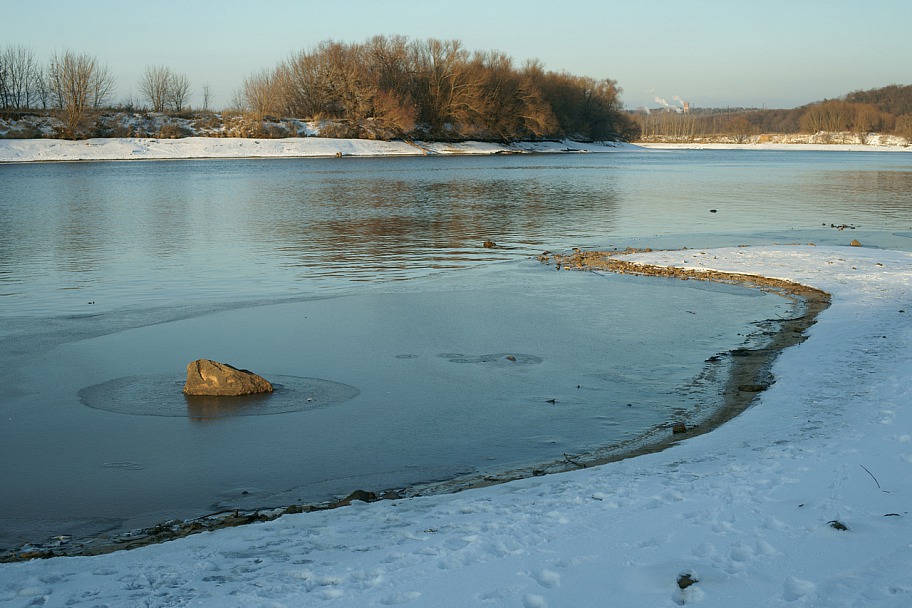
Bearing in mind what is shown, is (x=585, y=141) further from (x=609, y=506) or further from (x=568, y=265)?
(x=609, y=506)

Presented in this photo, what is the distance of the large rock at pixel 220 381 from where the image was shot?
8562 millimetres

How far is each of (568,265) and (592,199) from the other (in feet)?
65.5

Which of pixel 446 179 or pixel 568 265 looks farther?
pixel 446 179

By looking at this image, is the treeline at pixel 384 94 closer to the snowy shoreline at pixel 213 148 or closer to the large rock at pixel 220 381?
the snowy shoreline at pixel 213 148

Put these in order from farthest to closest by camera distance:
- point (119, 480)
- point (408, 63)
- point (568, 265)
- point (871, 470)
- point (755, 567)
→ point (408, 63) < point (568, 265) < point (119, 480) < point (871, 470) < point (755, 567)

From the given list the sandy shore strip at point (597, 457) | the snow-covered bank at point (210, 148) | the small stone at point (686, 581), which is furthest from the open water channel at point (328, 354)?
the snow-covered bank at point (210, 148)

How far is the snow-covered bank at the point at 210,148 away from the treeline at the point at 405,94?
4074mm

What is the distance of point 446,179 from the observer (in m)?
52.8

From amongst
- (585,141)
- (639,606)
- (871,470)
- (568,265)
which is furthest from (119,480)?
(585,141)

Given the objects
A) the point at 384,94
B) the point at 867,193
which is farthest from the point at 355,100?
the point at 867,193

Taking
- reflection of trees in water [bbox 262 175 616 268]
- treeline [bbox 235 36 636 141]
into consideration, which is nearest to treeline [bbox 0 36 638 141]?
treeline [bbox 235 36 636 141]

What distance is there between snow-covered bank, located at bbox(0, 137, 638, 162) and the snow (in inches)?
3230

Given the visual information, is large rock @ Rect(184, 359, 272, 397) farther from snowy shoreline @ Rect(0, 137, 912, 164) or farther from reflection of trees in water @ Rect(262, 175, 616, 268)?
snowy shoreline @ Rect(0, 137, 912, 164)

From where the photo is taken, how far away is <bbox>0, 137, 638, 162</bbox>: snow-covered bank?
79.0 m
